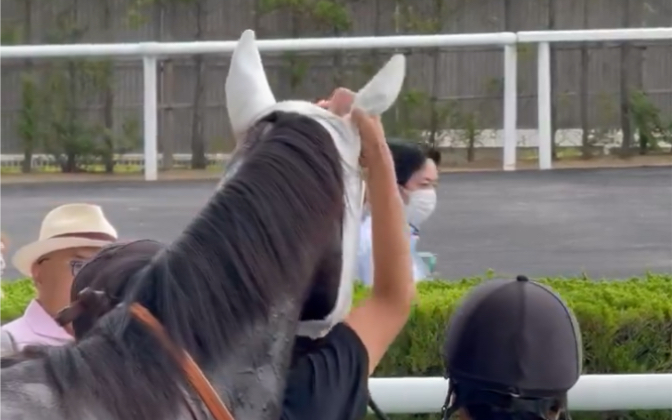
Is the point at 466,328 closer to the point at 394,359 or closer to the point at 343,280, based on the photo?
the point at 343,280

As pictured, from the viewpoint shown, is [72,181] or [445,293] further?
[72,181]

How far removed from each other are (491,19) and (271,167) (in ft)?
29.3

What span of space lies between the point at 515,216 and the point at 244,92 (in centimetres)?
612

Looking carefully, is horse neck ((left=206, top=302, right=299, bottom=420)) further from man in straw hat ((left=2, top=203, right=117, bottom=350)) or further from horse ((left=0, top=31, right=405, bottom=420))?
man in straw hat ((left=2, top=203, right=117, bottom=350))

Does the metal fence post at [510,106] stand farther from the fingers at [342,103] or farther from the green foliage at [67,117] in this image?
the fingers at [342,103]

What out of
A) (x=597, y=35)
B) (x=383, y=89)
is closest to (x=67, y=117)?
(x=597, y=35)

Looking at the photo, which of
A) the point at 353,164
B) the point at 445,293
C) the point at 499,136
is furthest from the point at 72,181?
the point at 353,164

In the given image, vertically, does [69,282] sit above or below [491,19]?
below

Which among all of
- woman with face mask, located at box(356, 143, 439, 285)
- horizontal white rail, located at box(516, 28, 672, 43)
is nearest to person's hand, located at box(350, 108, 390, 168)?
woman with face mask, located at box(356, 143, 439, 285)

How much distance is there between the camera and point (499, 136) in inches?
381

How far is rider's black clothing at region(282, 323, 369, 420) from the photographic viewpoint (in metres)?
2.25

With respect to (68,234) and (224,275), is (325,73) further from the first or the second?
(224,275)

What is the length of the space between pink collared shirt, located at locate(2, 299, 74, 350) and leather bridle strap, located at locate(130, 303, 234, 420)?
1.33 meters

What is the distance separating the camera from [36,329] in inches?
132
